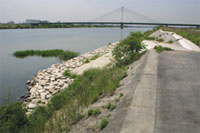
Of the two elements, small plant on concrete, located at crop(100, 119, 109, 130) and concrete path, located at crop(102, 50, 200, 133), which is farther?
small plant on concrete, located at crop(100, 119, 109, 130)

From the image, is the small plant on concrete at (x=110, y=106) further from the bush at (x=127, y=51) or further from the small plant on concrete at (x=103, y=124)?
the bush at (x=127, y=51)

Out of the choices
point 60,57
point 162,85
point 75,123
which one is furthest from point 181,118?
point 60,57

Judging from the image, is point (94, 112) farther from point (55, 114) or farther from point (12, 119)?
point (12, 119)

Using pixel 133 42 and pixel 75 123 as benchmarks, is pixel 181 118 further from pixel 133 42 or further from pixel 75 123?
pixel 133 42

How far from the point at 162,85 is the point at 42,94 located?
547cm

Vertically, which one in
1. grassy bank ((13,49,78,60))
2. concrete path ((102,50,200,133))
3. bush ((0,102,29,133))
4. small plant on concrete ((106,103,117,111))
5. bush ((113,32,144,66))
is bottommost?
bush ((0,102,29,133))

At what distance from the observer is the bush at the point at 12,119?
4.42m

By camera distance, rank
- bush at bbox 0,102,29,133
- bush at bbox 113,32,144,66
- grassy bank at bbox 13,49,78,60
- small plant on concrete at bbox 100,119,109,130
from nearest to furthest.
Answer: small plant on concrete at bbox 100,119,109,130 → bush at bbox 0,102,29,133 → bush at bbox 113,32,144,66 → grassy bank at bbox 13,49,78,60

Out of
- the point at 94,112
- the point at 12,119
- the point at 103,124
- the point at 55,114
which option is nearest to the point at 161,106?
the point at 103,124

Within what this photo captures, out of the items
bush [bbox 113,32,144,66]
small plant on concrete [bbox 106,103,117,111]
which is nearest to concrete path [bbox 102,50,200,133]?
small plant on concrete [bbox 106,103,117,111]

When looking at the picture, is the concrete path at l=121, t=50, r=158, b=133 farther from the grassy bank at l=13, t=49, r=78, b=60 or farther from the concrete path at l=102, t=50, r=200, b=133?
the grassy bank at l=13, t=49, r=78, b=60

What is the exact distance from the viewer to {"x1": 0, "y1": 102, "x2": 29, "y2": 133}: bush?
14.5 feet

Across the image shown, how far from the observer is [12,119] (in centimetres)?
473

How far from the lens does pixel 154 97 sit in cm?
403
